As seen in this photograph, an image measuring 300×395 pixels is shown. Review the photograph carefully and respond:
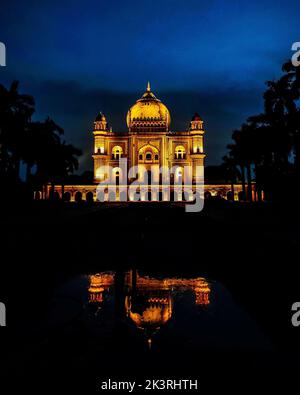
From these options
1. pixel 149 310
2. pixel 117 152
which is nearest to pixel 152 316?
pixel 149 310

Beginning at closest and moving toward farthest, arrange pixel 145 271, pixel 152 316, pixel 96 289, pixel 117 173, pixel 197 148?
pixel 152 316 < pixel 96 289 < pixel 145 271 < pixel 117 173 < pixel 197 148

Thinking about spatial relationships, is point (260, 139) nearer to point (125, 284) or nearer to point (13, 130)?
point (13, 130)

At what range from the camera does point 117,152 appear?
224 ft

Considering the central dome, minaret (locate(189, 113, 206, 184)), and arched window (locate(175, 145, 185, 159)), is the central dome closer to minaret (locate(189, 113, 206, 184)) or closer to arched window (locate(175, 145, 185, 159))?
arched window (locate(175, 145, 185, 159))

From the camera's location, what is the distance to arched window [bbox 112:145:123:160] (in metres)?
67.8

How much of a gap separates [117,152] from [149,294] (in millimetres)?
61889

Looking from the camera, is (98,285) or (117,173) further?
(117,173)

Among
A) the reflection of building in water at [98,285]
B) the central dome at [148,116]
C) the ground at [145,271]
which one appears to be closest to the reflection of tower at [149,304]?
the reflection of building in water at [98,285]

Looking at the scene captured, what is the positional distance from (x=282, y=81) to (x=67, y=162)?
33.3 metres

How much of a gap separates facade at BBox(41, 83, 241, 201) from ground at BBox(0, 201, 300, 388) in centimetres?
4586

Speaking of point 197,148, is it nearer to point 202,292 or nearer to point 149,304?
point 202,292

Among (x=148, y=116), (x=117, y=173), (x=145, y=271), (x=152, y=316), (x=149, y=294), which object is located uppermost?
(x=148, y=116)

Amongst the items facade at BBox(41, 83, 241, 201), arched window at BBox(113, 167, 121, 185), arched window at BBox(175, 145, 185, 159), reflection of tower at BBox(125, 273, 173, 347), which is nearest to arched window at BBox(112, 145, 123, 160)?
facade at BBox(41, 83, 241, 201)
